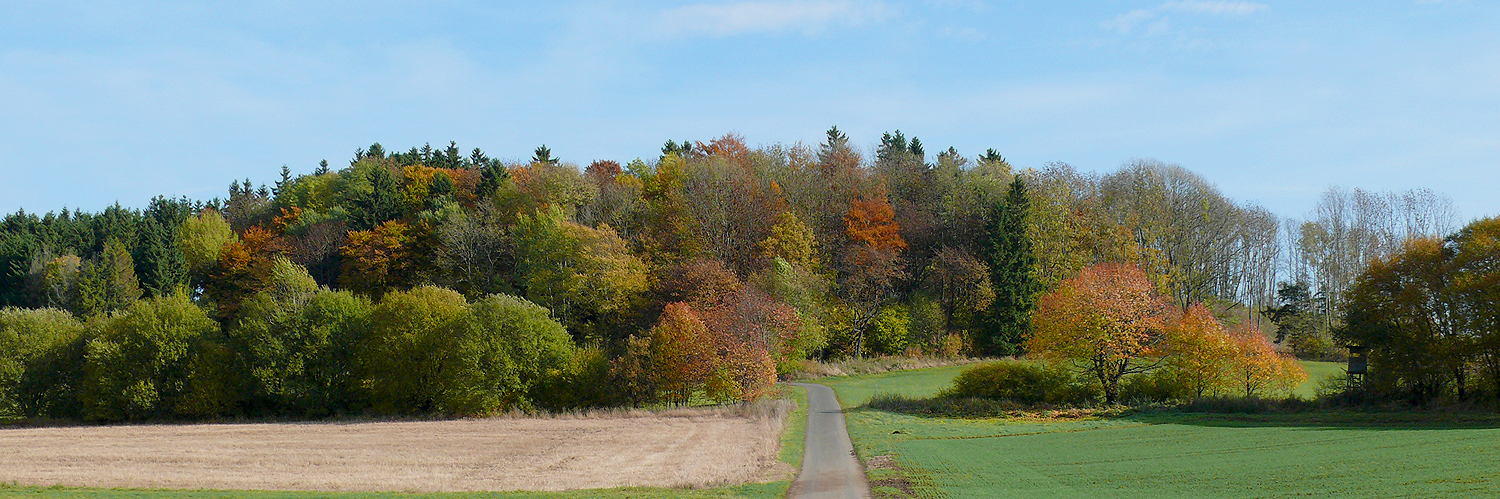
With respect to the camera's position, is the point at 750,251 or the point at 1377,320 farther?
the point at 750,251

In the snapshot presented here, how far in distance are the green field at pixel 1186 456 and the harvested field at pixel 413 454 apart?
5.78m

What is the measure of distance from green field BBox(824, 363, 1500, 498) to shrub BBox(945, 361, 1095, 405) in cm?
558

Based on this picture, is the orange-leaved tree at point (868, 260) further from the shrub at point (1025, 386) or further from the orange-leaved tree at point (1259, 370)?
the orange-leaved tree at point (1259, 370)

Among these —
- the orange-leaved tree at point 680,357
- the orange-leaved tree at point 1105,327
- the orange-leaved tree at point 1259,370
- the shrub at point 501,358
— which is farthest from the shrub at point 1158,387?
the shrub at point 501,358

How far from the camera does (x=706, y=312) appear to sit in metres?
62.6

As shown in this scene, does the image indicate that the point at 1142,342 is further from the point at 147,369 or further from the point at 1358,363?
the point at 147,369

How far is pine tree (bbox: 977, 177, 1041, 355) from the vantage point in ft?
259

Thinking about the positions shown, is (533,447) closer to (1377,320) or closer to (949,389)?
(949,389)

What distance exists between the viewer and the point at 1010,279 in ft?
263

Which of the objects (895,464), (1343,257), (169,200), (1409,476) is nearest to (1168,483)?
(1409,476)

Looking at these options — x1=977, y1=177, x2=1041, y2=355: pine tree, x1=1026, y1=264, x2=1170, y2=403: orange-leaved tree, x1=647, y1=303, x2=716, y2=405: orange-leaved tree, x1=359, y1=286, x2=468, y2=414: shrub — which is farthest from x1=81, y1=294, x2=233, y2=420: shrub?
x1=977, y1=177, x2=1041, y2=355: pine tree

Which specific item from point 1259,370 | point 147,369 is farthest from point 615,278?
point 1259,370

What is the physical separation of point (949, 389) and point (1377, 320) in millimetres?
22130

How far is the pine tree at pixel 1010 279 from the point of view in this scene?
7894 cm
